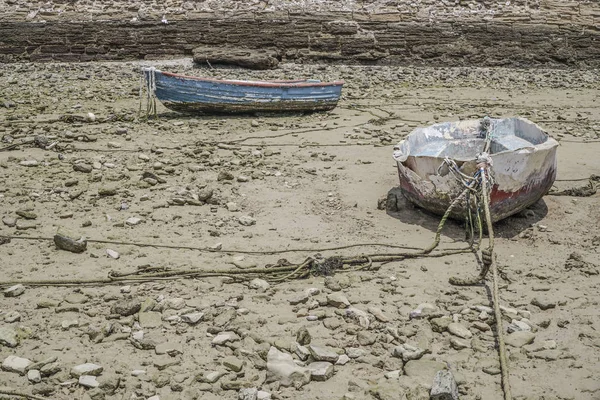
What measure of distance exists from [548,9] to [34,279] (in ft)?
49.5

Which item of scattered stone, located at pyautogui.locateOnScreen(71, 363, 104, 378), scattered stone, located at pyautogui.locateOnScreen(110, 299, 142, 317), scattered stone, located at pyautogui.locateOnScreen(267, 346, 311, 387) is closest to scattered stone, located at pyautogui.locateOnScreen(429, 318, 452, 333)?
scattered stone, located at pyautogui.locateOnScreen(267, 346, 311, 387)

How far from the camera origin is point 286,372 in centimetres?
379

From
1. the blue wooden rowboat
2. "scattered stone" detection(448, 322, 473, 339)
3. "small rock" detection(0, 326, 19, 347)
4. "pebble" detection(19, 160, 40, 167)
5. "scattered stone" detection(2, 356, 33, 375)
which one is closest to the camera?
"scattered stone" detection(2, 356, 33, 375)

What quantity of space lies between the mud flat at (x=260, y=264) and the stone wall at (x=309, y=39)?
236 inches

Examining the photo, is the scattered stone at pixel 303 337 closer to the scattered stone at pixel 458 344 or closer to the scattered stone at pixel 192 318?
the scattered stone at pixel 192 318

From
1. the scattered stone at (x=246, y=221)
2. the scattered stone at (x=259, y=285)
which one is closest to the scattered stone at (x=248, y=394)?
the scattered stone at (x=259, y=285)

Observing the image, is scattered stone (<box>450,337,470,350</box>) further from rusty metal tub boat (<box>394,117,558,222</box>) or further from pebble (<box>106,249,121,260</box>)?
pebble (<box>106,249,121,260</box>)

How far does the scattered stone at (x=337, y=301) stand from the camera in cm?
461

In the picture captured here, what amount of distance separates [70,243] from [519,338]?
360cm

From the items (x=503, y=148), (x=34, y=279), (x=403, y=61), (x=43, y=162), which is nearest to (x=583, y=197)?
(x=503, y=148)

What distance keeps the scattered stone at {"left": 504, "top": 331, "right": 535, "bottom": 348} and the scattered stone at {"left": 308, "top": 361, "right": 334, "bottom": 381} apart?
3.88ft

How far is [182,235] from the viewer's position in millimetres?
5902

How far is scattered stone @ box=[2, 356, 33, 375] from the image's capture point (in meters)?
3.83

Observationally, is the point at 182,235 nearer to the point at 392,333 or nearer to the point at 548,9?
the point at 392,333
